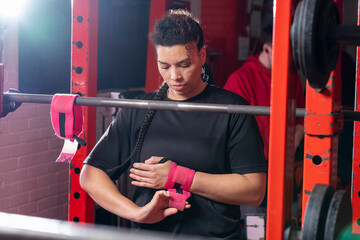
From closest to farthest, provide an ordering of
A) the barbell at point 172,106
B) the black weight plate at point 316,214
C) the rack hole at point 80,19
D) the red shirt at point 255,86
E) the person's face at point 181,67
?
the black weight plate at point 316,214
the barbell at point 172,106
the person's face at point 181,67
the rack hole at point 80,19
the red shirt at point 255,86

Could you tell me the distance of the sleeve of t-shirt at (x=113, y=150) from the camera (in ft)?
5.35

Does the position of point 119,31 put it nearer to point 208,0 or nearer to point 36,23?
point 36,23

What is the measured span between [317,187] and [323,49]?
12.9 inches

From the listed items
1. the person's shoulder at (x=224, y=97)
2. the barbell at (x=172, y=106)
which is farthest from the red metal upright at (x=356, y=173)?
the person's shoulder at (x=224, y=97)

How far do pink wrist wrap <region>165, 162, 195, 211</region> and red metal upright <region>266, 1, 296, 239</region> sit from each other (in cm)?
→ 51

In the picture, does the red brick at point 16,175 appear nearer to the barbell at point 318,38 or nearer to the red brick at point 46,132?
the red brick at point 46,132

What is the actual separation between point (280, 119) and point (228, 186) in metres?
0.53

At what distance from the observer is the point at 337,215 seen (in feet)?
3.21

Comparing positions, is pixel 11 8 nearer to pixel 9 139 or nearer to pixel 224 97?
pixel 9 139

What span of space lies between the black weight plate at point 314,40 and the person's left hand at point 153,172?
1.98 feet

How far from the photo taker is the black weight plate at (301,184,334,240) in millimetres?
944

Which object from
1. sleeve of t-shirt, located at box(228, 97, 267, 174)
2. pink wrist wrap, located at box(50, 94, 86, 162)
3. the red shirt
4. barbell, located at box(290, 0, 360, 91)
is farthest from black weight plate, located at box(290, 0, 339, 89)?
the red shirt

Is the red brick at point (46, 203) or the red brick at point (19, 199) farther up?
the red brick at point (19, 199)

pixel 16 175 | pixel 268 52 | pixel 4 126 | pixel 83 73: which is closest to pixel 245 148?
pixel 83 73
